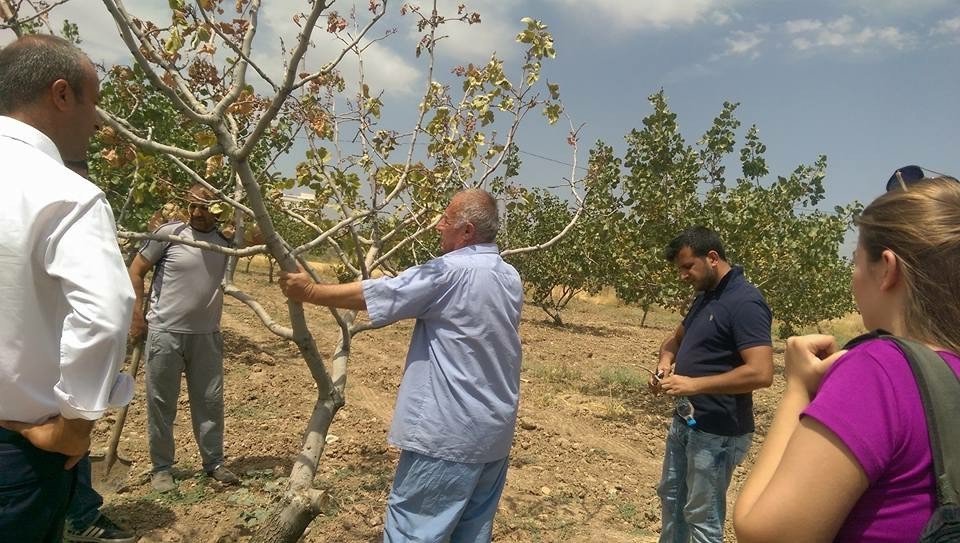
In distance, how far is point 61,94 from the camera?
1698mm

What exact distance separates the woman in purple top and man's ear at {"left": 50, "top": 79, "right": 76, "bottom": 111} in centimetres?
197

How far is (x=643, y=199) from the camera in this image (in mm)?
8312

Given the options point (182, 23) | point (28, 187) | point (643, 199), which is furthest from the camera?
point (643, 199)

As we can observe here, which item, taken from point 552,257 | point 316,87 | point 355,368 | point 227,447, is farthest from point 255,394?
point 552,257

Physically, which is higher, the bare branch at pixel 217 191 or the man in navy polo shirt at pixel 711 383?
the bare branch at pixel 217 191

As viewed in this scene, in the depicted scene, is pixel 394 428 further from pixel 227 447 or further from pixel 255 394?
pixel 255 394

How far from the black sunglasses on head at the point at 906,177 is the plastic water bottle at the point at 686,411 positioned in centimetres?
219

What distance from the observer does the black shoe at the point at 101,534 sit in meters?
3.41

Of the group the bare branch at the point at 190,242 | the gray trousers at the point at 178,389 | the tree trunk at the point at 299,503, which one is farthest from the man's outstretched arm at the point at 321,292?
the gray trousers at the point at 178,389

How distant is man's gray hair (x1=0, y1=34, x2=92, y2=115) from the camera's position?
1.66 meters

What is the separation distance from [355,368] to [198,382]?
209 inches

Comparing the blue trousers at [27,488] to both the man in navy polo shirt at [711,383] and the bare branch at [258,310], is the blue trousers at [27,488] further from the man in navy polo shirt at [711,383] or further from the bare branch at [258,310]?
the man in navy polo shirt at [711,383]

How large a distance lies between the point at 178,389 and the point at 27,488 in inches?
123

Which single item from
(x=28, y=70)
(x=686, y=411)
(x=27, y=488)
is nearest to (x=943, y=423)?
(x=27, y=488)
